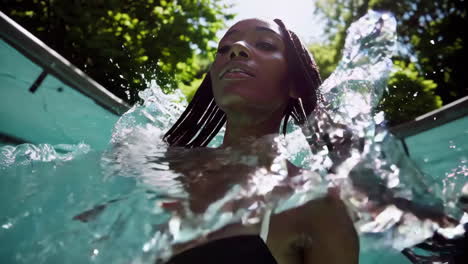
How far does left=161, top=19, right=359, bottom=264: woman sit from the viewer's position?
157 centimetres

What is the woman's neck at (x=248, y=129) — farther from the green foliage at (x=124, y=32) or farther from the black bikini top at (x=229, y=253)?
the green foliage at (x=124, y=32)

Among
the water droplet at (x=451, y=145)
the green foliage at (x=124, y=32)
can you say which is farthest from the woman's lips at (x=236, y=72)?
the green foliage at (x=124, y=32)

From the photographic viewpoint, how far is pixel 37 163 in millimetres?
2201

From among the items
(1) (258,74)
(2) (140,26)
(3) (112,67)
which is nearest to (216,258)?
(1) (258,74)

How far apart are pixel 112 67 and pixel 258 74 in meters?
4.17

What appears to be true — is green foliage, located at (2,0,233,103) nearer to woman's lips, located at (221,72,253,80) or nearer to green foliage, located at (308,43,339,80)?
woman's lips, located at (221,72,253,80)

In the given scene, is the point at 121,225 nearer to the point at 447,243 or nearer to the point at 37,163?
the point at 37,163

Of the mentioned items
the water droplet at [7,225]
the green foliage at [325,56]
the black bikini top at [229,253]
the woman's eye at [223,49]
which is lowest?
the water droplet at [7,225]

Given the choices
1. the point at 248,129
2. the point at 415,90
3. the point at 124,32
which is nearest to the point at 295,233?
the point at 248,129

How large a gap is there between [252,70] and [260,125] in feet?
1.14

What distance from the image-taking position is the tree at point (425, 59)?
7355 millimetres

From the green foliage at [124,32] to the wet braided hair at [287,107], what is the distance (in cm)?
233

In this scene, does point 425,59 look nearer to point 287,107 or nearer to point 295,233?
point 287,107

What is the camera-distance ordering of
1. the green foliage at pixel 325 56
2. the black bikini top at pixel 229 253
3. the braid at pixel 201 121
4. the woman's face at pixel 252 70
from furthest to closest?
the green foliage at pixel 325 56
the braid at pixel 201 121
the woman's face at pixel 252 70
the black bikini top at pixel 229 253
